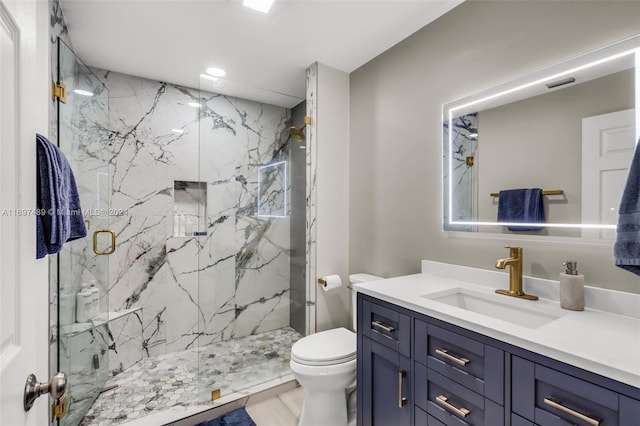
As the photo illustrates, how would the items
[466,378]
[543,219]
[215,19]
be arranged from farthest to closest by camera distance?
[215,19]
[543,219]
[466,378]

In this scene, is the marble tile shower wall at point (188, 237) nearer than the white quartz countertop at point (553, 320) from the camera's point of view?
No

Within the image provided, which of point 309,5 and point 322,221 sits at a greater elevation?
point 309,5

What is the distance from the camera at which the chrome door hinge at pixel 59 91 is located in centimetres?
157

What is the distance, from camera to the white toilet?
170 centimetres

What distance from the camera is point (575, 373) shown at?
0.82 meters

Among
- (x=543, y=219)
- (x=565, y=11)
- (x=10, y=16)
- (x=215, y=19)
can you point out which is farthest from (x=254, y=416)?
(x=565, y=11)

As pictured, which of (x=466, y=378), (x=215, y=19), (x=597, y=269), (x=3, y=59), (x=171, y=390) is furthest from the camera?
(x=171, y=390)

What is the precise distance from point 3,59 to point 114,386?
254 centimetres

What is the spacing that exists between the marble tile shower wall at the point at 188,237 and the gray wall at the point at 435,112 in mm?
709

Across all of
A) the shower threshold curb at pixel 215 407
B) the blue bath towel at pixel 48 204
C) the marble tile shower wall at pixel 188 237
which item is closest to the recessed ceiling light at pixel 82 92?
the marble tile shower wall at pixel 188 237

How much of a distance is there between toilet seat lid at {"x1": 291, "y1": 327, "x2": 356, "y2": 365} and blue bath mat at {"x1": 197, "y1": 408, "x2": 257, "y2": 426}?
22.4 inches

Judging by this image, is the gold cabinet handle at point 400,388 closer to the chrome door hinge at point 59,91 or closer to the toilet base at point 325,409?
A: the toilet base at point 325,409

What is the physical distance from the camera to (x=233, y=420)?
1935 mm

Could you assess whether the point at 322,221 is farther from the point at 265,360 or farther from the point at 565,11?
the point at 565,11
